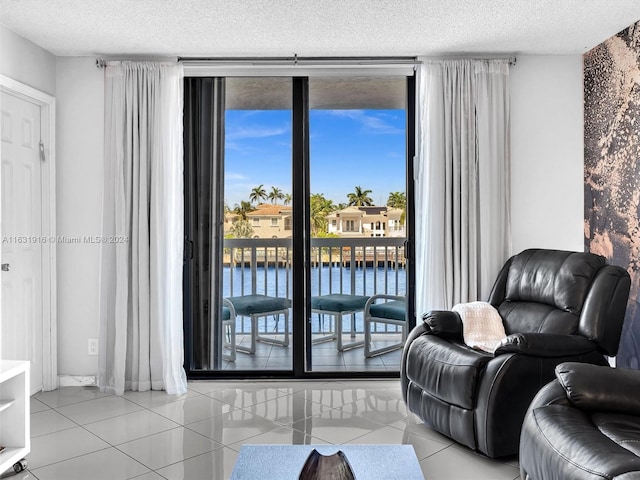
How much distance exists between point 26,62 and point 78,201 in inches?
38.6

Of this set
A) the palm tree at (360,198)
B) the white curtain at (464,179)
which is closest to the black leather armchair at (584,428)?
the white curtain at (464,179)

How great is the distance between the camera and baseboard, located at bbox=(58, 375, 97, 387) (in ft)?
12.9

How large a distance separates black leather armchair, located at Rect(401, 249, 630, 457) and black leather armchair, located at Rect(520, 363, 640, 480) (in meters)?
0.40

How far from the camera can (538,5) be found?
2.99m

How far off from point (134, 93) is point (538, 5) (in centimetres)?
266

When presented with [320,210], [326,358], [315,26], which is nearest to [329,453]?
[326,358]

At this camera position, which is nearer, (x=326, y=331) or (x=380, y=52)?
(x=380, y=52)

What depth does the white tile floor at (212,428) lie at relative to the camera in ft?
8.57

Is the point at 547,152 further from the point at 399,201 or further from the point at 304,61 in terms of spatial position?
the point at 304,61

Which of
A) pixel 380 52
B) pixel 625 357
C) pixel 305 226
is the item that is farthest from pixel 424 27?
pixel 625 357

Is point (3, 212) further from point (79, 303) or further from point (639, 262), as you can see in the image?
point (639, 262)

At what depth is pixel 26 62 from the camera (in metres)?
3.52

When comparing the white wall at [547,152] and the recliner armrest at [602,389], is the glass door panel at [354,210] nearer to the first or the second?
the white wall at [547,152]

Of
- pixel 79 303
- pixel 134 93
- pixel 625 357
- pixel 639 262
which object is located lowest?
pixel 625 357
